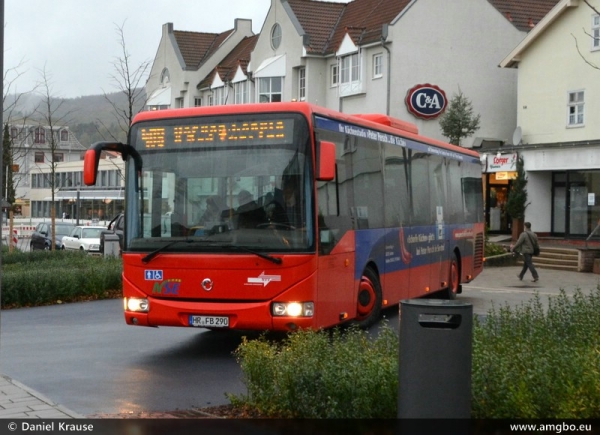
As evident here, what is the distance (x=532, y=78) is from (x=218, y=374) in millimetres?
32510

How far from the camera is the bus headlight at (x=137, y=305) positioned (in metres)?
12.4

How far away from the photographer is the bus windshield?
38.9 feet

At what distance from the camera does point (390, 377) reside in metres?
7.60

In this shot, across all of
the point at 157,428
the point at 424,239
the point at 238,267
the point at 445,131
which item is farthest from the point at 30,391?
the point at 445,131

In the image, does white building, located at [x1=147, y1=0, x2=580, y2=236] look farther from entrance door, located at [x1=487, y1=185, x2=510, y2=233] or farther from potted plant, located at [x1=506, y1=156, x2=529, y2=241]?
potted plant, located at [x1=506, y1=156, x2=529, y2=241]

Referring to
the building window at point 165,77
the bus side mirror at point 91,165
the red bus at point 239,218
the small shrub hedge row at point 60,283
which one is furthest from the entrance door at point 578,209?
the building window at point 165,77

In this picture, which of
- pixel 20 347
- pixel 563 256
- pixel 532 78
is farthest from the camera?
pixel 532 78

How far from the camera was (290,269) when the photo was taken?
11.8 m

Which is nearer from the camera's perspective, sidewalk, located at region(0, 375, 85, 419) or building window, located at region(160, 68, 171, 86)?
sidewalk, located at region(0, 375, 85, 419)

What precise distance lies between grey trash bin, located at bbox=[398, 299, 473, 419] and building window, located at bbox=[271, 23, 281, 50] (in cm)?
4832

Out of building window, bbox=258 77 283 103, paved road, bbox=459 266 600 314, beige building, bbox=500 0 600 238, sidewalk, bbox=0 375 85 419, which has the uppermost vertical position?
building window, bbox=258 77 283 103

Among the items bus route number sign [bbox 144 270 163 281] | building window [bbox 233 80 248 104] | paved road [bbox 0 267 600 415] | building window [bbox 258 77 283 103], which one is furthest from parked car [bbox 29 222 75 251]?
bus route number sign [bbox 144 270 163 281]

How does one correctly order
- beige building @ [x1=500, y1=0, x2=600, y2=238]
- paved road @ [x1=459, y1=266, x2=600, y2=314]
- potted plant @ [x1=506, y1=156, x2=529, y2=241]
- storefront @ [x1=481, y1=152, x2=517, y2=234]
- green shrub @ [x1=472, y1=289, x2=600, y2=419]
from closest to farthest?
green shrub @ [x1=472, y1=289, x2=600, y2=419], paved road @ [x1=459, y1=266, x2=600, y2=314], beige building @ [x1=500, y1=0, x2=600, y2=238], potted plant @ [x1=506, y1=156, x2=529, y2=241], storefront @ [x1=481, y1=152, x2=517, y2=234]

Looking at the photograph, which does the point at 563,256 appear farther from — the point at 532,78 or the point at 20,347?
the point at 20,347
